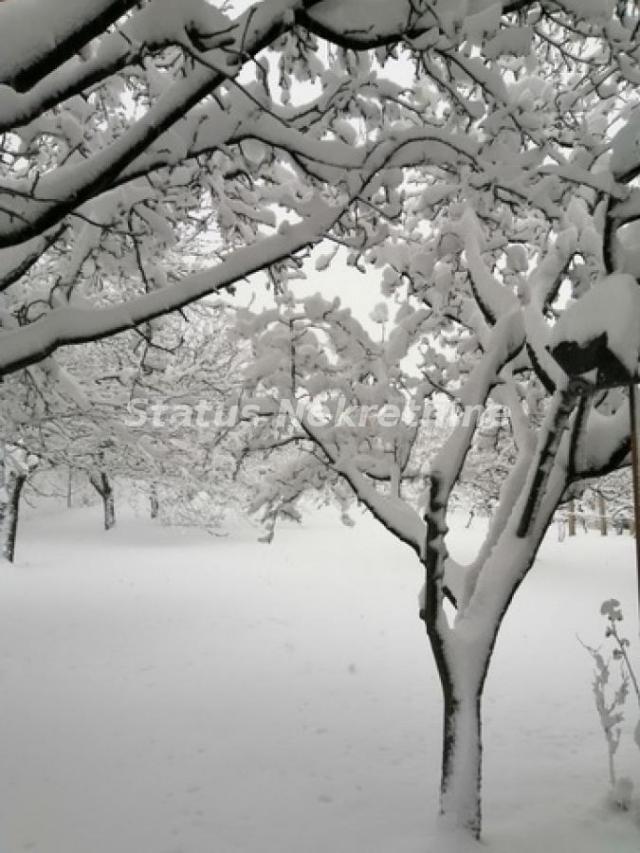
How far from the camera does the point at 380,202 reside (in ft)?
13.1

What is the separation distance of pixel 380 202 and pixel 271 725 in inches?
184

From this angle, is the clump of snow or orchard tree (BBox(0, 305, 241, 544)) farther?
orchard tree (BBox(0, 305, 241, 544))

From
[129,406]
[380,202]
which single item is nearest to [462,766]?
[380,202]

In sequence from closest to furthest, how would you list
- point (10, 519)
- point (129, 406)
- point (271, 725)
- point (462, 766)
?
point (462, 766) < point (271, 725) < point (129, 406) < point (10, 519)

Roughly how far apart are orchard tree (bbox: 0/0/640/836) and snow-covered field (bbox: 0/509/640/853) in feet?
2.95

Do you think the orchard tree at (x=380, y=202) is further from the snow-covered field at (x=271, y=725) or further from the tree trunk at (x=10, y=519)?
the tree trunk at (x=10, y=519)

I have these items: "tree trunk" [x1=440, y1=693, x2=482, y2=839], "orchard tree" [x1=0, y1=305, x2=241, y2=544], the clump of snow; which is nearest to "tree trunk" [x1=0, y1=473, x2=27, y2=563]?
"orchard tree" [x1=0, y1=305, x2=241, y2=544]

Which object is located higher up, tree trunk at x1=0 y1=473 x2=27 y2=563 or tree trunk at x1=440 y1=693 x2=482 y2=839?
tree trunk at x1=0 y1=473 x2=27 y2=563

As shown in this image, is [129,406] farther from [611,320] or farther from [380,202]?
[611,320]

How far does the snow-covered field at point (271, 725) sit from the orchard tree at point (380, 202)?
900 millimetres

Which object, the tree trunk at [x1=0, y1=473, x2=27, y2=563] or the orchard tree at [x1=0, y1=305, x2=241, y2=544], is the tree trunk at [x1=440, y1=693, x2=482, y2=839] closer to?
the orchard tree at [x1=0, y1=305, x2=241, y2=544]

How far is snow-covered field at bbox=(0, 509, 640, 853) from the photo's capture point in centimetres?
387

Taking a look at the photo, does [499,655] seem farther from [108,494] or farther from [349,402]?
[108,494]

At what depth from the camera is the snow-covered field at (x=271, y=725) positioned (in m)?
3.87
